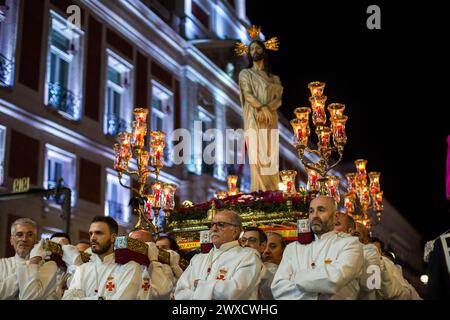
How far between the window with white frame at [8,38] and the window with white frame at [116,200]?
4907 mm

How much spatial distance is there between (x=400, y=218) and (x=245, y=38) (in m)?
27.8

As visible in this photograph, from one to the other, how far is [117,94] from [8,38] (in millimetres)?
5439

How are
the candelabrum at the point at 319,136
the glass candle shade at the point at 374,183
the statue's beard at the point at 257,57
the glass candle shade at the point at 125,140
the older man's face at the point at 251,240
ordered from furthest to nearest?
1. the glass candle shade at the point at 374,183
2. the statue's beard at the point at 257,57
3. the glass candle shade at the point at 125,140
4. the candelabrum at the point at 319,136
5. the older man's face at the point at 251,240

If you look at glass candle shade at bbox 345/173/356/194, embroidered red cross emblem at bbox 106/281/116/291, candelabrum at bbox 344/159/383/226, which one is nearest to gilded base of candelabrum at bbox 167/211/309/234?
embroidered red cross emblem at bbox 106/281/116/291

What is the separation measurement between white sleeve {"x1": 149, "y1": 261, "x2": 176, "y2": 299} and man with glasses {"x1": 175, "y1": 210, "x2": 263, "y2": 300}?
392 millimetres

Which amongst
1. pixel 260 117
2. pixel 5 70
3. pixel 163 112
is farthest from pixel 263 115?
pixel 163 112

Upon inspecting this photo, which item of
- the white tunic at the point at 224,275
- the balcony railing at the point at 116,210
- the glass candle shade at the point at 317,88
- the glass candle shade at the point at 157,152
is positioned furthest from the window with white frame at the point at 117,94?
the white tunic at the point at 224,275

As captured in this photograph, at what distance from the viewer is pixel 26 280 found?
6113 mm

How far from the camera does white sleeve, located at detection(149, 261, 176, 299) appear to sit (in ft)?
20.8

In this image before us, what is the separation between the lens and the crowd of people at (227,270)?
546 centimetres

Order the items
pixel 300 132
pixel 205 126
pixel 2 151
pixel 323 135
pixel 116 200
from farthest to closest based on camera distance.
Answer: pixel 205 126
pixel 116 200
pixel 2 151
pixel 323 135
pixel 300 132

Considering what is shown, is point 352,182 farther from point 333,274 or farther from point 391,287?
point 333,274

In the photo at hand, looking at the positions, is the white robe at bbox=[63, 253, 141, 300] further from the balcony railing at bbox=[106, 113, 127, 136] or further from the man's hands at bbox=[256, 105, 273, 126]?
the balcony railing at bbox=[106, 113, 127, 136]

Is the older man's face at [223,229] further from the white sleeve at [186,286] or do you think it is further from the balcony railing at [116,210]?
the balcony railing at [116,210]
